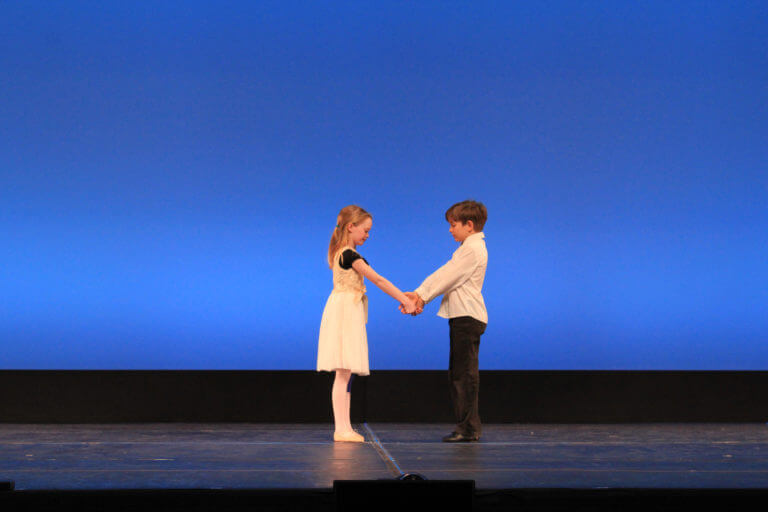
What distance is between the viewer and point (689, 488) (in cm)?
250

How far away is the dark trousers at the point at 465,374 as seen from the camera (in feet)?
12.9

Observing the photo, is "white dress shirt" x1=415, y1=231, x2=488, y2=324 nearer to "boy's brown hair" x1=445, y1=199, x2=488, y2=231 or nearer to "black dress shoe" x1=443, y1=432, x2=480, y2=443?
"boy's brown hair" x1=445, y1=199, x2=488, y2=231

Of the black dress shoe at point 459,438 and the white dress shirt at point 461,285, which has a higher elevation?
the white dress shirt at point 461,285

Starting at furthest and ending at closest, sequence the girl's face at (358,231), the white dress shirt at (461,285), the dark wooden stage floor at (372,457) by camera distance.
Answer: the girl's face at (358,231) < the white dress shirt at (461,285) < the dark wooden stage floor at (372,457)

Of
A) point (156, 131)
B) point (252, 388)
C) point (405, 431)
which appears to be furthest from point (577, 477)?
point (156, 131)

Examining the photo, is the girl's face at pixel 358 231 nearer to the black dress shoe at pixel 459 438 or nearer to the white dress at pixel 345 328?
the white dress at pixel 345 328

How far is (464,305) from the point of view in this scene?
3.99 metres

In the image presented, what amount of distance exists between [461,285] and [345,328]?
0.60m

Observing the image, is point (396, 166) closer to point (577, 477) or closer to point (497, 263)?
point (497, 263)

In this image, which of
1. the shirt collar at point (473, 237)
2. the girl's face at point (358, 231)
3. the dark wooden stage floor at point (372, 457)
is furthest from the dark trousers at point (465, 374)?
the girl's face at point (358, 231)

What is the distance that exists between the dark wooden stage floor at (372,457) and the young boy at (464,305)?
6.1 inches

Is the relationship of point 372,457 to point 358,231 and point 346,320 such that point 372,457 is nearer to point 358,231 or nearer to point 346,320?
point 346,320

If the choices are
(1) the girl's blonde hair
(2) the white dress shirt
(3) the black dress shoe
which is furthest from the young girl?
(3) the black dress shoe

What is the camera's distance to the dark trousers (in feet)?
12.9
